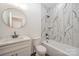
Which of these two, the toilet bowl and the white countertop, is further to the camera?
the toilet bowl

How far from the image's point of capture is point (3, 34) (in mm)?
1065

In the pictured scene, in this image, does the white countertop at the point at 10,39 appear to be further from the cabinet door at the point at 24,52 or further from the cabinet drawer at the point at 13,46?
the cabinet door at the point at 24,52

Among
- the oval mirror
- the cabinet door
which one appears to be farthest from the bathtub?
the oval mirror

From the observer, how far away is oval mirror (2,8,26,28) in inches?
42.4

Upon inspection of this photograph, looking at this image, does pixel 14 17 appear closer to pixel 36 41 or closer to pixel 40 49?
pixel 36 41

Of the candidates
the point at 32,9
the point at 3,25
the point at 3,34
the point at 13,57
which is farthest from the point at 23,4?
the point at 13,57

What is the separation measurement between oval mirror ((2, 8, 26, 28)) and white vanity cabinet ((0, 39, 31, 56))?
260 mm

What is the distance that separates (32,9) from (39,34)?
1.30 feet

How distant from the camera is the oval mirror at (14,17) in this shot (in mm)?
1077

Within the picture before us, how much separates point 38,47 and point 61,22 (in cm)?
52

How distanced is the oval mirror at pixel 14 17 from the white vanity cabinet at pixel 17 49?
26 cm

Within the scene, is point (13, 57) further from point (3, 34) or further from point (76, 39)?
point (76, 39)

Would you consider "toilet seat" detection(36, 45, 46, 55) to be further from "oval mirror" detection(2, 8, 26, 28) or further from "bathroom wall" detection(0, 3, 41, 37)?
"oval mirror" detection(2, 8, 26, 28)

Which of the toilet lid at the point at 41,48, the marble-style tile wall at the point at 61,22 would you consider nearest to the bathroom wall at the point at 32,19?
the marble-style tile wall at the point at 61,22
